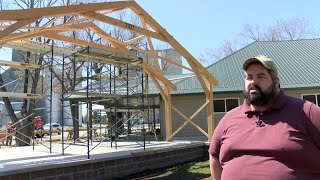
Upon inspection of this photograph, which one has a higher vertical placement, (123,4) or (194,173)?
(123,4)

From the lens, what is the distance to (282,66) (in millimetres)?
20969

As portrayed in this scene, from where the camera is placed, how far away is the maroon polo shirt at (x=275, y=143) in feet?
8.27

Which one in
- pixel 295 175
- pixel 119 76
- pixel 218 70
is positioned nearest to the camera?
pixel 295 175

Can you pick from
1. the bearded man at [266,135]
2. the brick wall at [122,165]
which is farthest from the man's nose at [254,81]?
the brick wall at [122,165]

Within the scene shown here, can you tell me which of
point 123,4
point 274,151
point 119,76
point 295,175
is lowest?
point 295,175

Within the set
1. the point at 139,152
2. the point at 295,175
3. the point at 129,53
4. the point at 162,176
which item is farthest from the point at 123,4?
the point at 295,175

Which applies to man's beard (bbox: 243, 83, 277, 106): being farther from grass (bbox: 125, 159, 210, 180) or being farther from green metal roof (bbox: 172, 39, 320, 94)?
green metal roof (bbox: 172, 39, 320, 94)

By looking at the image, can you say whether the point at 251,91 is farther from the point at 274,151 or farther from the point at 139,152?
the point at 139,152

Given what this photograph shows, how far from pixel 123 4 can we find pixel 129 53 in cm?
303

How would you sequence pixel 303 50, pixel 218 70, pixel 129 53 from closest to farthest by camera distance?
pixel 129 53, pixel 218 70, pixel 303 50

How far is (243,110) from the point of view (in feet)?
9.68

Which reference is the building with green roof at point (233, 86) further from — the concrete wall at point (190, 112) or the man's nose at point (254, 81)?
the man's nose at point (254, 81)

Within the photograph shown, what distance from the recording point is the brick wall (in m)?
7.73

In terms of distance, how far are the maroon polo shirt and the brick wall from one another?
5.42m
